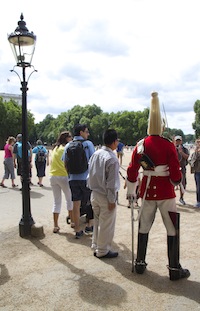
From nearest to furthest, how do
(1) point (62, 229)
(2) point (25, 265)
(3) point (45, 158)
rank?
(2) point (25, 265)
(1) point (62, 229)
(3) point (45, 158)

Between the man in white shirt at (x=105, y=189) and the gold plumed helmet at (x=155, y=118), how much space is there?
2.29 ft

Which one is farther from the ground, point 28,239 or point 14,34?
point 14,34

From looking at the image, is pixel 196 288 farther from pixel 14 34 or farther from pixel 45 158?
pixel 45 158

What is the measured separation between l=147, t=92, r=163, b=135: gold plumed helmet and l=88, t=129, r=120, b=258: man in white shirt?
0.70 metres

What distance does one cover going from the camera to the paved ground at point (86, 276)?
368 centimetres

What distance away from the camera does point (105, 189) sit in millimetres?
4809

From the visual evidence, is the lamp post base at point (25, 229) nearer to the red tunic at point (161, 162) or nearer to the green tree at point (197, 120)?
the red tunic at point (161, 162)

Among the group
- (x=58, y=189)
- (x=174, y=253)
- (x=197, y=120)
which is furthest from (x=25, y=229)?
(x=197, y=120)

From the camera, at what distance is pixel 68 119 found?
9631 centimetres

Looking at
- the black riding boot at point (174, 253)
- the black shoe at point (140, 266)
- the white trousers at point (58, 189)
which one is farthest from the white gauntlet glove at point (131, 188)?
the white trousers at point (58, 189)

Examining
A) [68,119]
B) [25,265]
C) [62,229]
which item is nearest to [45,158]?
[62,229]

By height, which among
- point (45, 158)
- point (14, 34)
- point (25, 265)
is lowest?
point (25, 265)

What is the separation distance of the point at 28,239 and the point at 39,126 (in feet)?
381

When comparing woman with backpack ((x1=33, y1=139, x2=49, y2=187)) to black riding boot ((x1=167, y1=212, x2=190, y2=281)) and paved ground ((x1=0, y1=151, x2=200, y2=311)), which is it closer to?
paved ground ((x1=0, y1=151, x2=200, y2=311))
